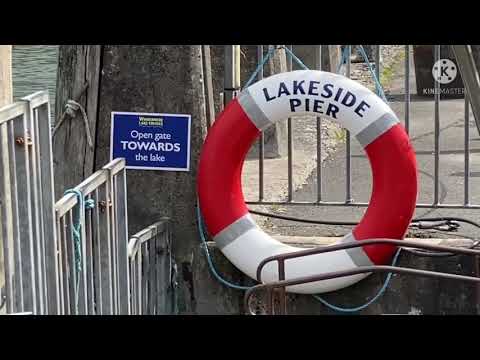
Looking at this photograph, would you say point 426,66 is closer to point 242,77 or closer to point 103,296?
point 242,77

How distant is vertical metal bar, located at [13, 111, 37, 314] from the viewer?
12.4ft

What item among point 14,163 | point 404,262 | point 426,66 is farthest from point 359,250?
point 426,66

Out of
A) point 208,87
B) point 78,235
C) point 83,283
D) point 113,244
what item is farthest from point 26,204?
point 208,87

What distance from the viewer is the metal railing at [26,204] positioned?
145 inches

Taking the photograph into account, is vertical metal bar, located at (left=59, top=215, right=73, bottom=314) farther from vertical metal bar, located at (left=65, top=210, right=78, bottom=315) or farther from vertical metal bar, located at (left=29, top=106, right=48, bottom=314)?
vertical metal bar, located at (left=29, top=106, right=48, bottom=314)

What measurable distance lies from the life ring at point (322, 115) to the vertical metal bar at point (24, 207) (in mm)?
1972

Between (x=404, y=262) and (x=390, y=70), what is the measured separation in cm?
823

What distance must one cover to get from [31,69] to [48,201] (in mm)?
5843

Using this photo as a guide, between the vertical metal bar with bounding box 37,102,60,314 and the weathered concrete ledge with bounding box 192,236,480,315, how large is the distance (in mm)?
1982

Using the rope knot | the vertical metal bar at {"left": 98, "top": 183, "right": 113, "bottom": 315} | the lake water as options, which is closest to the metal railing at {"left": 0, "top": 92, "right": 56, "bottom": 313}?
the vertical metal bar at {"left": 98, "top": 183, "right": 113, "bottom": 315}

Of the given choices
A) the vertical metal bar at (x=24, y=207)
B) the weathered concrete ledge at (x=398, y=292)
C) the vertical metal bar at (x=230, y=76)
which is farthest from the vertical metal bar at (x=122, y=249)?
the vertical metal bar at (x=24, y=207)

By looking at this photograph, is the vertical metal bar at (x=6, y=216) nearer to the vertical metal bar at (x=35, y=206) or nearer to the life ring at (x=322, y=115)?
the vertical metal bar at (x=35, y=206)

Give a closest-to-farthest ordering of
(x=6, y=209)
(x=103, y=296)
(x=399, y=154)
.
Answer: (x=6, y=209)
(x=103, y=296)
(x=399, y=154)

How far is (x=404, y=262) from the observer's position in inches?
226
